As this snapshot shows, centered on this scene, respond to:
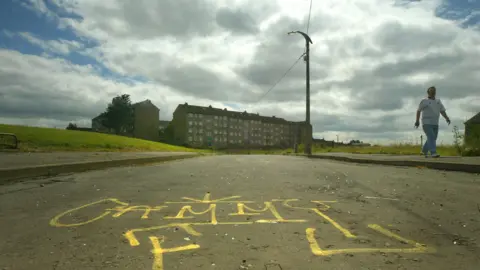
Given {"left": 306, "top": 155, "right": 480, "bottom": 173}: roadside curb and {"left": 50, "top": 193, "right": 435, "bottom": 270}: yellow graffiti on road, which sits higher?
{"left": 306, "top": 155, "right": 480, "bottom": 173}: roadside curb

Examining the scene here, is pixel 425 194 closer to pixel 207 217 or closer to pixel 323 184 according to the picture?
pixel 323 184

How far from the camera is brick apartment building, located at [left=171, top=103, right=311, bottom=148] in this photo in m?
136

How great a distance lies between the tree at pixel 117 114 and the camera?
343 ft

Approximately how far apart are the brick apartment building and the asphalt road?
114m

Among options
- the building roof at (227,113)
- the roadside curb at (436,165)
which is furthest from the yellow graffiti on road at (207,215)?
the building roof at (227,113)

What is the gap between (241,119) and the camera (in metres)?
156

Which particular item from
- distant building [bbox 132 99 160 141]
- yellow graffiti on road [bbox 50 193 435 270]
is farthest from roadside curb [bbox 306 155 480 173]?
distant building [bbox 132 99 160 141]

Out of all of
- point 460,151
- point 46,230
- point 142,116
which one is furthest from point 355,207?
point 142,116

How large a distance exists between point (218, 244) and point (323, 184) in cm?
478

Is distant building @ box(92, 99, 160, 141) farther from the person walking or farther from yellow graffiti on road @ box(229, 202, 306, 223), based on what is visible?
yellow graffiti on road @ box(229, 202, 306, 223)

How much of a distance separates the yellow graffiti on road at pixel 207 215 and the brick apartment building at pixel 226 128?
11514cm

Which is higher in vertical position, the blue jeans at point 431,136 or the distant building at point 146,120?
the distant building at point 146,120

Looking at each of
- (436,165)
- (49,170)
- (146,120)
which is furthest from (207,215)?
(146,120)

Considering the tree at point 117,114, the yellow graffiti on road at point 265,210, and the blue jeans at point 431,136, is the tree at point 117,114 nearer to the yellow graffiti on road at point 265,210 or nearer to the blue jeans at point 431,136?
the blue jeans at point 431,136
